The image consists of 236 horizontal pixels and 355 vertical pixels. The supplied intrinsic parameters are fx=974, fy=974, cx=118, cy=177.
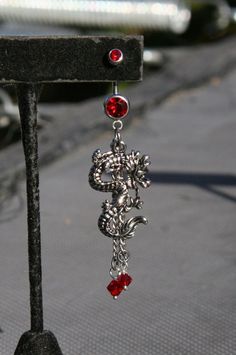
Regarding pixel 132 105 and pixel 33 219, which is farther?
pixel 132 105

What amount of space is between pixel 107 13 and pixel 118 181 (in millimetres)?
8011

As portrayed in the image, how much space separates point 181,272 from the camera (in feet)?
15.9

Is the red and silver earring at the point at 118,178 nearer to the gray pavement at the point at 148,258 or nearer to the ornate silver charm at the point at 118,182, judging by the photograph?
the ornate silver charm at the point at 118,182

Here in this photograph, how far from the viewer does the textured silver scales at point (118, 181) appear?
346cm

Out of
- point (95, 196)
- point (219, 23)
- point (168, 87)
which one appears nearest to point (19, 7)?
point (219, 23)

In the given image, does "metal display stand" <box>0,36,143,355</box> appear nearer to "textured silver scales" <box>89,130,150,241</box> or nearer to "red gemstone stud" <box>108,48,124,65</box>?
"red gemstone stud" <box>108,48,124,65</box>

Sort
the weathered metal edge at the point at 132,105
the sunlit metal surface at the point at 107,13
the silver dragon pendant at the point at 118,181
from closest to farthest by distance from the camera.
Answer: the silver dragon pendant at the point at 118,181 < the weathered metal edge at the point at 132,105 < the sunlit metal surface at the point at 107,13

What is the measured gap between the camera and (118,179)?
3508 millimetres

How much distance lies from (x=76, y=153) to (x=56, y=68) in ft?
12.1

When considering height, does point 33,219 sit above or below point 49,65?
below

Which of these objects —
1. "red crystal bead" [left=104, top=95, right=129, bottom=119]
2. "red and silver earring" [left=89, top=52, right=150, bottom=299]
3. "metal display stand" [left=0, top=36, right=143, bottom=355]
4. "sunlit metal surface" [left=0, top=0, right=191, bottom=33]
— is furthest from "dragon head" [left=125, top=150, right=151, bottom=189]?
"sunlit metal surface" [left=0, top=0, right=191, bottom=33]

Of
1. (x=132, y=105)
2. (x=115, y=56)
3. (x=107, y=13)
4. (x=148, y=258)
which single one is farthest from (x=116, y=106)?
(x=107, y=13)

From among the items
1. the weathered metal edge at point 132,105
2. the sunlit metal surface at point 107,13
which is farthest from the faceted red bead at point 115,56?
the sunlit metal surface at point 107,13

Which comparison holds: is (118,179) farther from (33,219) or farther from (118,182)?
(33,219)
